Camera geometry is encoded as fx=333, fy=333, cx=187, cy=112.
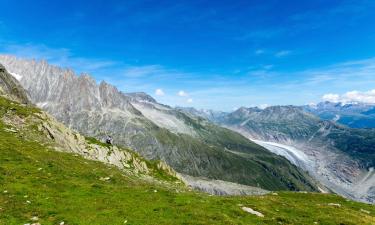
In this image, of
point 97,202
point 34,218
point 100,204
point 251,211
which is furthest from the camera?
point 251,211

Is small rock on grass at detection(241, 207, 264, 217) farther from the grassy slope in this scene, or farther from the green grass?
the green grass

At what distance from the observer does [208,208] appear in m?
33.3

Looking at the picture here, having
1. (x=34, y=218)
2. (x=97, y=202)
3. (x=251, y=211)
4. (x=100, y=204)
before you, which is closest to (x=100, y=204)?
(x=100, y=204)

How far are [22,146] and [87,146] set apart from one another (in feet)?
134

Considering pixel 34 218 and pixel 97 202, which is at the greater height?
pixel 97 202

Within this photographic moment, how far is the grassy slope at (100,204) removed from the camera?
2842cm

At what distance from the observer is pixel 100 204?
31641 mm

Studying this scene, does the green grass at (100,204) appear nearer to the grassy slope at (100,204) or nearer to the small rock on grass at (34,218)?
the grassy slope at (100,204)

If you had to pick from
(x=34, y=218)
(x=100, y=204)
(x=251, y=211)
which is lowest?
(x=34, y=218)

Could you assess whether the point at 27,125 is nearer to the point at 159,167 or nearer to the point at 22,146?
the point at 22,146

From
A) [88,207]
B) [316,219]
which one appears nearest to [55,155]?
[88,207]

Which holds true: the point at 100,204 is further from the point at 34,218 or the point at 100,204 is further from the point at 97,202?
the point at 34,218

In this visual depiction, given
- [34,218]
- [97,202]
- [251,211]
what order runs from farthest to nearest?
[251,211] < [97,202] < [34,218]

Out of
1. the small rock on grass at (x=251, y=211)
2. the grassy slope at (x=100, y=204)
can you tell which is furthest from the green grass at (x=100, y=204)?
the small rock on grass at (x=251, y=211)
